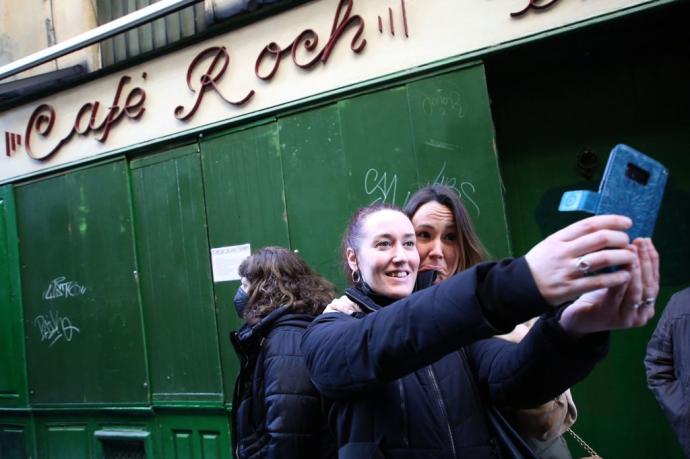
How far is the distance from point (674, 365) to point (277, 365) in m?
2.12

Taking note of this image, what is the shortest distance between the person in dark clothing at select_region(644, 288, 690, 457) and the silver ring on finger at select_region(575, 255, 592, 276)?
2.46 meters

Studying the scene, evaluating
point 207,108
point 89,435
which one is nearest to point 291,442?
point 207,108

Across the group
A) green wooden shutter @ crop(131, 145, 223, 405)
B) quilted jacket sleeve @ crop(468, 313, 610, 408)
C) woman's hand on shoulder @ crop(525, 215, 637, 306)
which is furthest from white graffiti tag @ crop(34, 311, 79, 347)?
woman's hand on shoulder @ crop(525, 215, 637, 306)

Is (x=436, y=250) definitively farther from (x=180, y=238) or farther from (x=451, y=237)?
(x=180, y=238)

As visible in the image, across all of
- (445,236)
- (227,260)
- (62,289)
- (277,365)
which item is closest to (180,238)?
(227,260)

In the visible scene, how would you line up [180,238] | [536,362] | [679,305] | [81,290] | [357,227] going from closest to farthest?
[536,362]
[357,227]
[679,305]
[180,238]
[81,290]

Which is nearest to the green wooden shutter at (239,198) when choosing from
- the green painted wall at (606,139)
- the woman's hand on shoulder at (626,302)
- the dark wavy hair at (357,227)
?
the green painted wall at (606,139)

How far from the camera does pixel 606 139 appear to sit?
4492 millimetres

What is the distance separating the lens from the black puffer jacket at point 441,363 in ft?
3.74

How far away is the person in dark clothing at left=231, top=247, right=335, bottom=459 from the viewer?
7.78 feet

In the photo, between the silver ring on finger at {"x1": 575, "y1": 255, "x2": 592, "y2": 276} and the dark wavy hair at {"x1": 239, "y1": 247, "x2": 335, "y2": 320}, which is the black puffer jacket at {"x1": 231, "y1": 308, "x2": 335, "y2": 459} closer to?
the dark wavy hair at {"x1": 239, "y1": 247, "x2": 335, "y2": 320}

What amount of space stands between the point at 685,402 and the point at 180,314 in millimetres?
3956

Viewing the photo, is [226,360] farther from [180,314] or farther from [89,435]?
[89,435]

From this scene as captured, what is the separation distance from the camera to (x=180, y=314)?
537 cm
